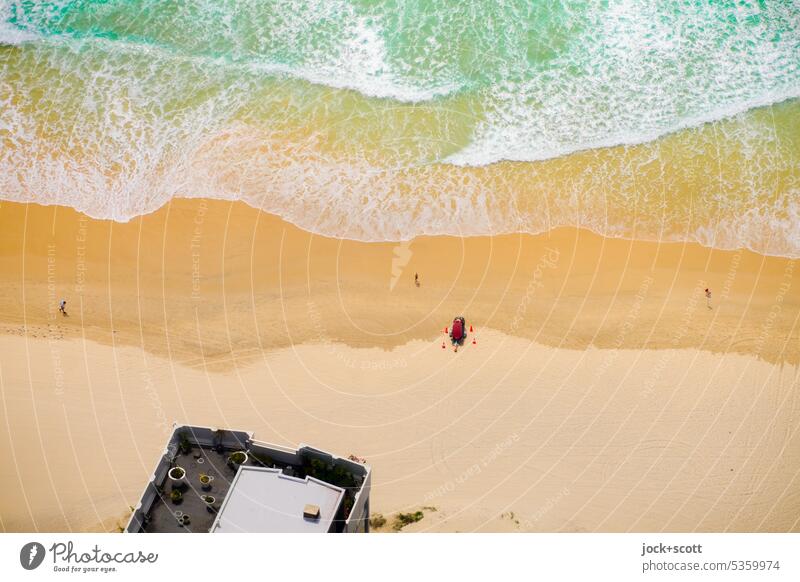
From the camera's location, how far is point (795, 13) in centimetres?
7488

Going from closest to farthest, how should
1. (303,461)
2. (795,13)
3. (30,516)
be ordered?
1. (303,461)
2. (30,516)
3. (795,13)

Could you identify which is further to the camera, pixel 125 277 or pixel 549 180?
pixel 549 180

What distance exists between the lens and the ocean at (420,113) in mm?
63688

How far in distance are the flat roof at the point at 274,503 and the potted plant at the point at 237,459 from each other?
1103 mm

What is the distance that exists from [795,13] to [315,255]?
3974 cm

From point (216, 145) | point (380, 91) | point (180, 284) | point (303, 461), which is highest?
point (380, 91)

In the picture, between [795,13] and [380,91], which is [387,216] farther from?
[795,13]

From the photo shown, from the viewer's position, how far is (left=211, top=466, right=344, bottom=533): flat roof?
4391 cm

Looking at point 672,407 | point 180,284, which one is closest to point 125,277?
point 180,284

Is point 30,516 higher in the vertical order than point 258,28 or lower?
lower

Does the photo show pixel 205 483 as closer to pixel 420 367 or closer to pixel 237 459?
pixel 237 459

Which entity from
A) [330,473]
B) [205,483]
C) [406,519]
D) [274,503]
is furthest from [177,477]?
[406,519]
